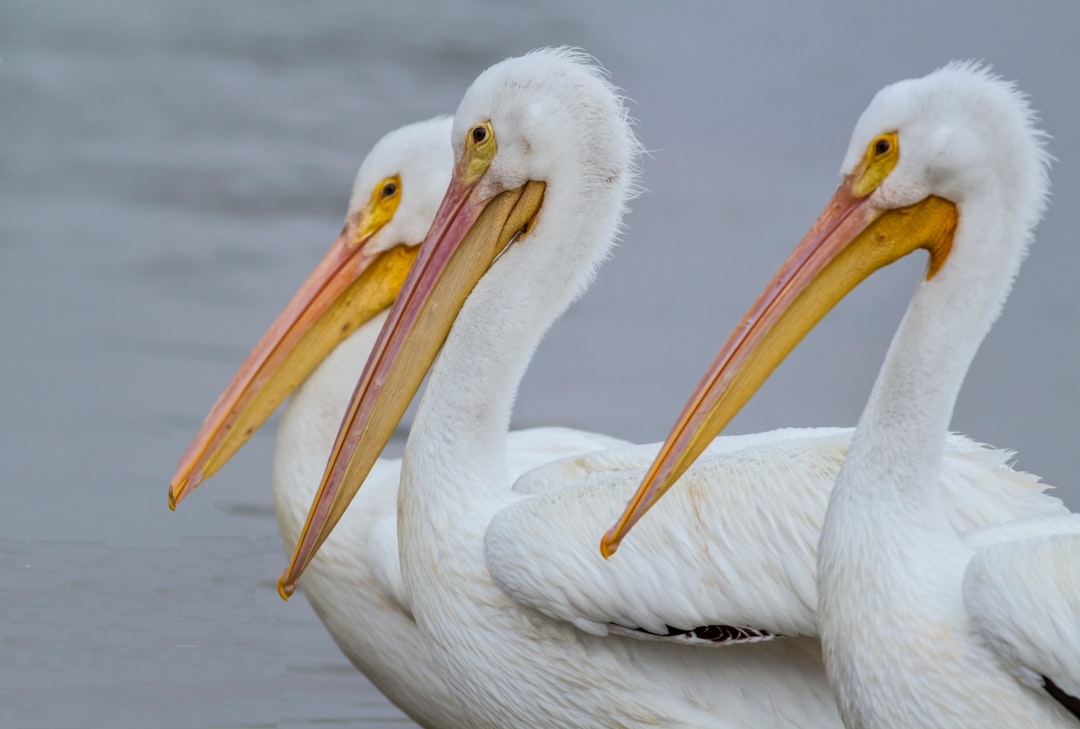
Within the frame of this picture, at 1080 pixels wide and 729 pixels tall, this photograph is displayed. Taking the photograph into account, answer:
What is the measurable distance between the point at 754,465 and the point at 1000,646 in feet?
2.50

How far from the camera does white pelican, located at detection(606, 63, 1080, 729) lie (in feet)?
8.47

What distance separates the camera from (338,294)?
455 centimetres

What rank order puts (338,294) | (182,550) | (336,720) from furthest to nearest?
1. (182,550)
2. (336,720)
3. (338,294)

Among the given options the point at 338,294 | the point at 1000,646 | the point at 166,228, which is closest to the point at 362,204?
the point at 338,294

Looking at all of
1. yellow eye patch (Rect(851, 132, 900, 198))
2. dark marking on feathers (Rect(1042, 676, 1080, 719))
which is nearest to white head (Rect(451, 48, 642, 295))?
yellow eye patch (Rect(851, 132, 900, 198))

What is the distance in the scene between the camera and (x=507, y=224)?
367 cm

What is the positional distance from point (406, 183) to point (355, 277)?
→ 11.9 inches

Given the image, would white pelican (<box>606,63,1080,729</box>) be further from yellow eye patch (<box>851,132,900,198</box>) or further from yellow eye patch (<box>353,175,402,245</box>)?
yellow eye patch (<box>353,175,402,245</box>)

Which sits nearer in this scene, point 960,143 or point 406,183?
point 960,143

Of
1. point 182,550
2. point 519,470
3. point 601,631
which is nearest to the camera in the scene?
point 601,631

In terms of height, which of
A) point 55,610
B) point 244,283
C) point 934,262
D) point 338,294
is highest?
point 934,262

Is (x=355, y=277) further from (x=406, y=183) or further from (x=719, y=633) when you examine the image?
(x=719, y=633)

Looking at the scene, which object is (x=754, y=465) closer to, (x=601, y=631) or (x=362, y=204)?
(x=601, y=631)

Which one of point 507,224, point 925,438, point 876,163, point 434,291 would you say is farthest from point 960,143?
point 434,291
